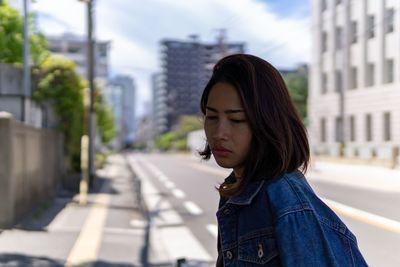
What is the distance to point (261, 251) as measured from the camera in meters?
1.25

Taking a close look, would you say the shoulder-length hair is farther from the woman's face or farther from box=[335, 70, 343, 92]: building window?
box=[335, 70, 343, 92]: building window

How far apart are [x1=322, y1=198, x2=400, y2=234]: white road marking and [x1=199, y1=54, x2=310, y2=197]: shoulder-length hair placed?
5.69 feet

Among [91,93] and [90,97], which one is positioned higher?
[91,93]

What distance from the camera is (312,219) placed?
4.05 ft

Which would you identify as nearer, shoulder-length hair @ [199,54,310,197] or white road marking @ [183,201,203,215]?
shoulder-length hair @ [199,54,310,197]

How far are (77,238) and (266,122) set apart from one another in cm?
757

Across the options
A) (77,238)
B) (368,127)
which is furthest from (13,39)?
(368,127)

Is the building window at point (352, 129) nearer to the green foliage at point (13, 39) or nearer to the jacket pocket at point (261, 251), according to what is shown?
the jacket pocket at point (261, 251)

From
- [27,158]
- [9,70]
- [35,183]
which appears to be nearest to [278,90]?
[27,158]

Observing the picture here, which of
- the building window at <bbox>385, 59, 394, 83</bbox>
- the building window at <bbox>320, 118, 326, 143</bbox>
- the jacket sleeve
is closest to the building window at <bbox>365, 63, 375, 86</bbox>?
the building window at <bbox>385, 59, 394, 83</bbox>

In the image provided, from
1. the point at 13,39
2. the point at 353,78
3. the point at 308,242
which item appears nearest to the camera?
the point at 308,242

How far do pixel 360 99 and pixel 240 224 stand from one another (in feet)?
8.07

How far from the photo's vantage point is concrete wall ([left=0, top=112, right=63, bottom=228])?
923 cm

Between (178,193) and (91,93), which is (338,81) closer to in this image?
(178,193)
